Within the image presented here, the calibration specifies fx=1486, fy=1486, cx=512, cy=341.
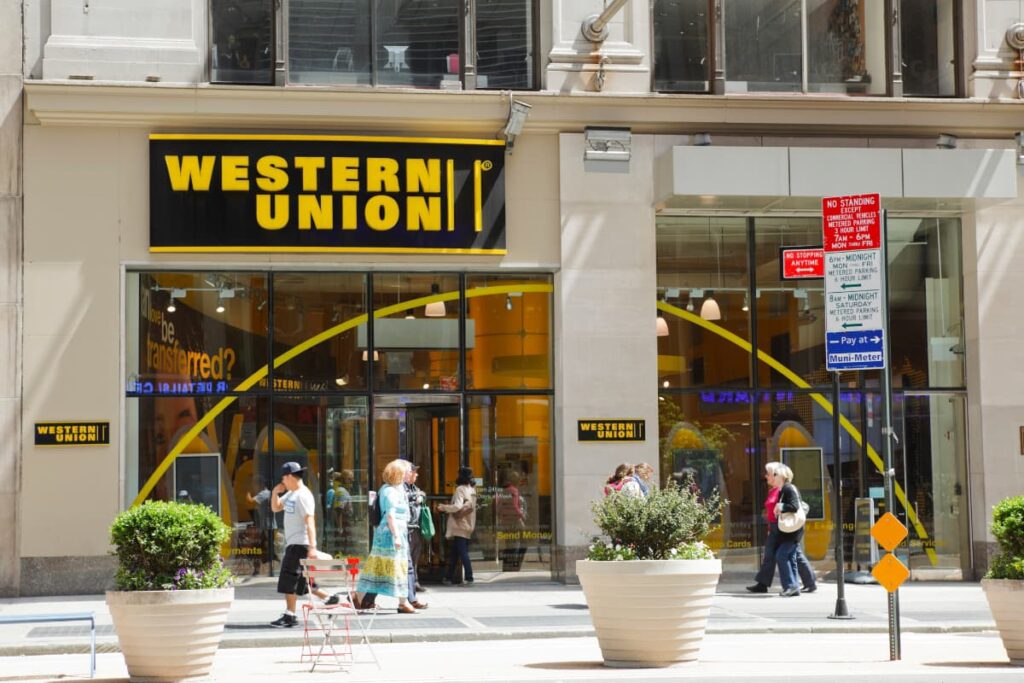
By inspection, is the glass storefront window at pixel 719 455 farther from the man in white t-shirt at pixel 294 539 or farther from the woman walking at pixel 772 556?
the man in white t-shirt at pixel 294 539

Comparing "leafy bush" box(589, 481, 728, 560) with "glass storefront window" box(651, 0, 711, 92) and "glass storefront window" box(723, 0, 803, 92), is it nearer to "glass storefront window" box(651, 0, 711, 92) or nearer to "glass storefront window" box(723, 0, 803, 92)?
"glass storefront window" box(651, 0, 711, 92)

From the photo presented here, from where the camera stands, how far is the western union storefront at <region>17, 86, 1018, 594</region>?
19.7 metres

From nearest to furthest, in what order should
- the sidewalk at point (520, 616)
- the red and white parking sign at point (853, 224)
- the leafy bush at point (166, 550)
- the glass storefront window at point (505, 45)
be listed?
the leafy bush at point (166, 550) → the red and white parking sign at point (853, 224) → the sidewalk at point (520, 616) → the glass storefront window at point (505, 45)

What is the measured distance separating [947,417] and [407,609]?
9.30m

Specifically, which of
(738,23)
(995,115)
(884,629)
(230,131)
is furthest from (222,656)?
(995,115)

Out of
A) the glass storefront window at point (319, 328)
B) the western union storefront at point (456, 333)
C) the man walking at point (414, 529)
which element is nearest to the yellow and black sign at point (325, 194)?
the western union storefront at point (456, 333)

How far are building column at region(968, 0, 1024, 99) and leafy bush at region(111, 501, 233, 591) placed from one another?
1411cm

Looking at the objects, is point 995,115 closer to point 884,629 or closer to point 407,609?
point 884,629

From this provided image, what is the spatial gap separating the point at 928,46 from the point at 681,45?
380 cm

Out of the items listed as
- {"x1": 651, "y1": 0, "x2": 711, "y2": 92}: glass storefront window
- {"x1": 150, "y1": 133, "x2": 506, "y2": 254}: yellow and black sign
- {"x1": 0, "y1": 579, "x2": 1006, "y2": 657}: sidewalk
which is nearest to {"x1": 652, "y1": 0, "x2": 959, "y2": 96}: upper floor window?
{"x1": 651, "y1": 0, "x2": 711, "y2": 92}: glass storefront window

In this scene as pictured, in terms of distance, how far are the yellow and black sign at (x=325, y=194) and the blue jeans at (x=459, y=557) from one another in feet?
13.1

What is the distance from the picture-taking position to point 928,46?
22031 millimetres

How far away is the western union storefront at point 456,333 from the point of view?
19.7 m

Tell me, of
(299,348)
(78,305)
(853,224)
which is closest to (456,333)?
(299,348)
